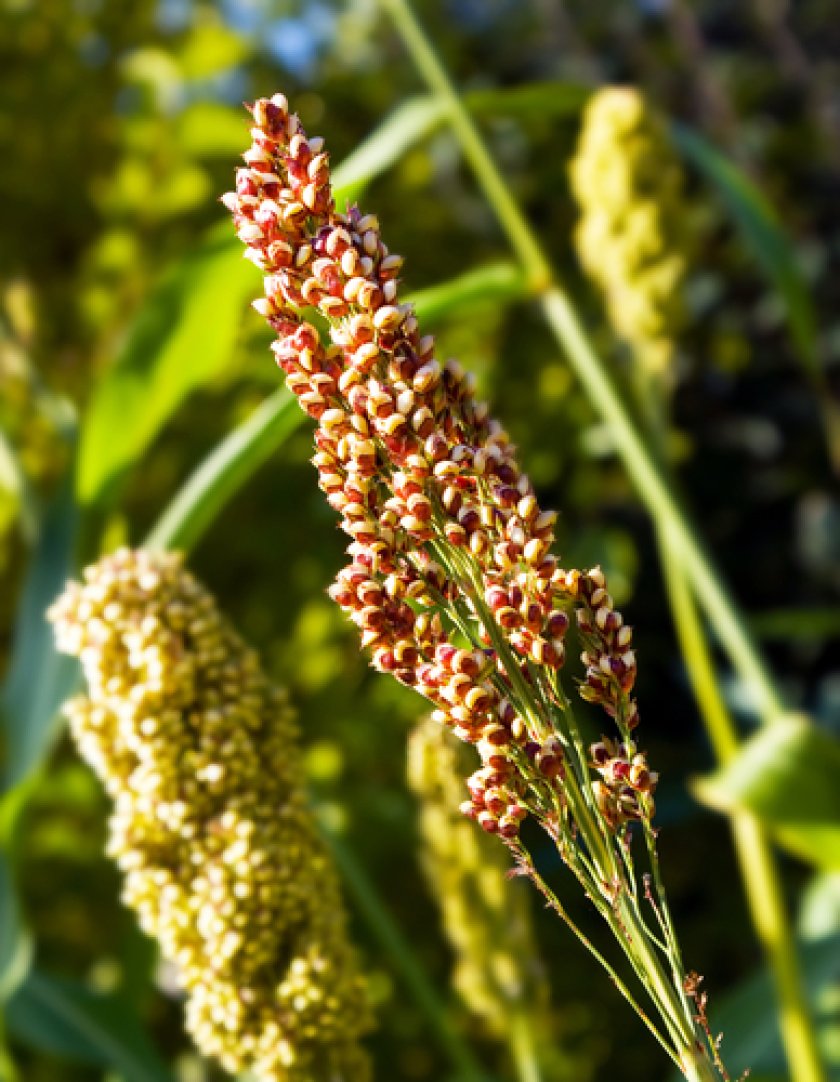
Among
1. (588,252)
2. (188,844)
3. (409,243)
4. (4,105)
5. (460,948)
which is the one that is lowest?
(460,948)

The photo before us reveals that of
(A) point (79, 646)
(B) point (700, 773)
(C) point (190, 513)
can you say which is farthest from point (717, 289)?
(A) point (79, 646)

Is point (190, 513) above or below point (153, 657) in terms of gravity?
above

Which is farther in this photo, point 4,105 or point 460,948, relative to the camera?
point 4,105

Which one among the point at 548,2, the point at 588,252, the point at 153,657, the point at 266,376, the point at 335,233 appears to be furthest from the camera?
the point at 548,2

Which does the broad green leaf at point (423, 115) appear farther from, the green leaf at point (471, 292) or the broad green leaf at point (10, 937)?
the broad green leaf at point (10, 937)

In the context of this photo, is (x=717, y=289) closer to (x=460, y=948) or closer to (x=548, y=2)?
(x=548, y=2)

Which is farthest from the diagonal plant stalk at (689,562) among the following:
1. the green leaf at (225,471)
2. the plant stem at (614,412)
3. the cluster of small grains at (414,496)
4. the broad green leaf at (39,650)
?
the cluster of small grains at (414,496)
